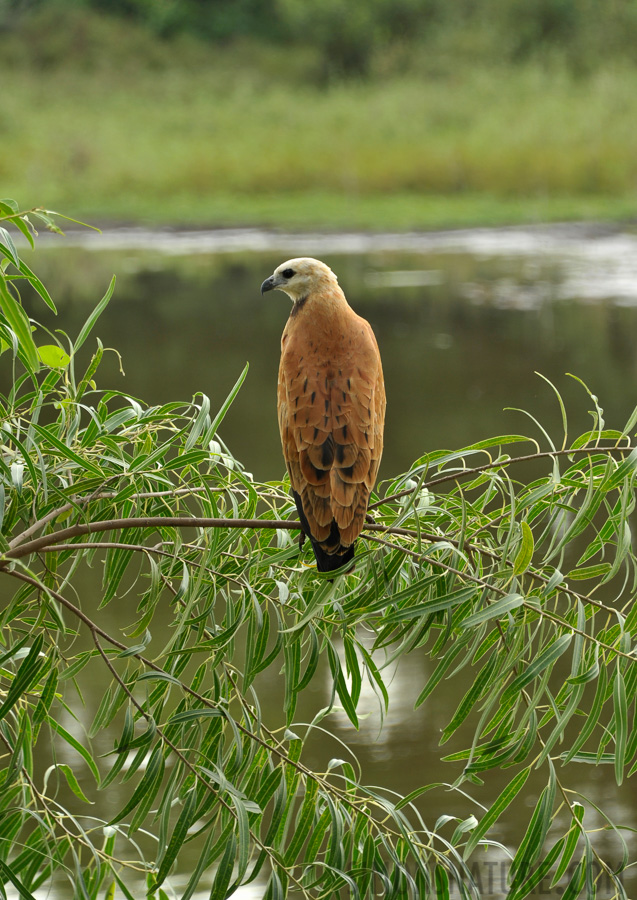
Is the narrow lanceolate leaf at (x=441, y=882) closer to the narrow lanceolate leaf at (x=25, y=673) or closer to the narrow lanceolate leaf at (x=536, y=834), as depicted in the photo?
the narrow lanceolate leaf at (x=536, y=834)

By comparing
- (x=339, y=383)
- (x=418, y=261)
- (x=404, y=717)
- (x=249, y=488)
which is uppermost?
(x=339, y=383)

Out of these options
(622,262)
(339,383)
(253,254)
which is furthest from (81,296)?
(339,383)

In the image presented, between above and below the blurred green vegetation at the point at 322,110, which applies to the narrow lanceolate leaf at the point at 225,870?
above

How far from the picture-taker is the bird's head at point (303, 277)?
5.85 ft

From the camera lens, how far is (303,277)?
1793 mm

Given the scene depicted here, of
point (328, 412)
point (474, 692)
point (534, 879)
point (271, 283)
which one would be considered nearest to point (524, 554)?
point (474, 692)

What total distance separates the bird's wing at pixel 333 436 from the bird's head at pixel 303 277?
0.48 feet

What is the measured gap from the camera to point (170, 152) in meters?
18.8

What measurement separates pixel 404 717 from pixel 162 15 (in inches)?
957

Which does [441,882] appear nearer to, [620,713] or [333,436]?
[620,713]

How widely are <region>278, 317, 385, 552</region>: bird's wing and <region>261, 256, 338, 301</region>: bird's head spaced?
0.48 ft

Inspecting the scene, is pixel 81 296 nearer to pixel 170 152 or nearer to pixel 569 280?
pixel 569 280

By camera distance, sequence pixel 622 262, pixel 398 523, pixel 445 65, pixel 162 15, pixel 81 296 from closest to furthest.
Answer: pixel 398 523, pixel 81 296, pixel 622 262, pixel 445 65, pixel 162 15

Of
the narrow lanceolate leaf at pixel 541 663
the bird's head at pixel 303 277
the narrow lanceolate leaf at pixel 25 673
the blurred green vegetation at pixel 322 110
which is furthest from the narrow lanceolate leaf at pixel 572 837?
the blurred green vegetation at pixel 322 110
